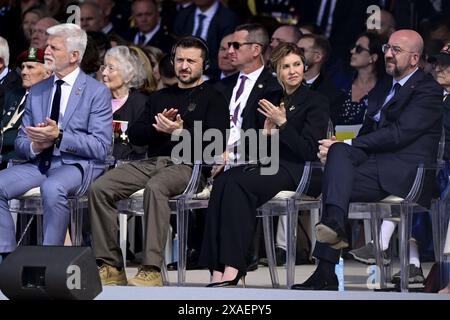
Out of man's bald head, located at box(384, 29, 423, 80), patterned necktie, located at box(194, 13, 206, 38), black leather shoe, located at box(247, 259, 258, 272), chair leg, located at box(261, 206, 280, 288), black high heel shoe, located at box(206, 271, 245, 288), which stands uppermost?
patterned necktie, located at box(194, 13, 206, 38)

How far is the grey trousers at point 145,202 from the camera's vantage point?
28.9 ft

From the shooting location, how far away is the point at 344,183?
857 cm

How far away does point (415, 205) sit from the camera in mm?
8711

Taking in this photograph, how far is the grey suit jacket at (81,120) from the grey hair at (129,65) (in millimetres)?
716

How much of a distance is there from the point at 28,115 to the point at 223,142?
128cm

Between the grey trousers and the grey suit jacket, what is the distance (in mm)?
220

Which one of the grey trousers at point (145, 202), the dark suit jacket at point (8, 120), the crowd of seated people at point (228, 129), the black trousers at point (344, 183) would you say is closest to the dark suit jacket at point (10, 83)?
the crowd of seated people at point (228, 129)

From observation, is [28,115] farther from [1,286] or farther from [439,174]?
[439,174]

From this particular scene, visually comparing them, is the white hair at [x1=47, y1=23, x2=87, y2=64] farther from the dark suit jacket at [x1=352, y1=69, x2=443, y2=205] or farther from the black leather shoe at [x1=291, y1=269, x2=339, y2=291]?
the black leather shoe at [x1=291, y1=269, x2=339, y2=291]

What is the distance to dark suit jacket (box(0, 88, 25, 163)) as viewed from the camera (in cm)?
998

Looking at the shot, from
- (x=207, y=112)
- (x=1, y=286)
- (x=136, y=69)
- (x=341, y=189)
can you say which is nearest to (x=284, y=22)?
(x=136, y=69)

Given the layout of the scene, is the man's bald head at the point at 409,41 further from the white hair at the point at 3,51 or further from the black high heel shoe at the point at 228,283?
the white hair at the point at 3,51

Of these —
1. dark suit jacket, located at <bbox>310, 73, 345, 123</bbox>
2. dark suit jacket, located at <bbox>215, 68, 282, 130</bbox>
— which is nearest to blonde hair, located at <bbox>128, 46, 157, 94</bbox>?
dark suit jacket, located at <bbox>215, 68, 282, 130</bbox>

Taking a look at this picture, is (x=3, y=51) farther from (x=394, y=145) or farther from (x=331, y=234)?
(x=331, y=234)
